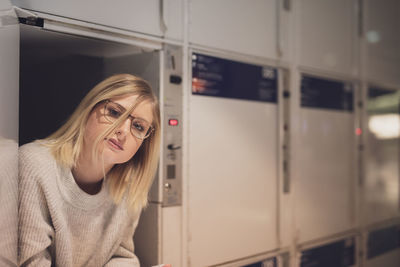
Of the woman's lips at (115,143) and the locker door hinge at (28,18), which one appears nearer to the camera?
the locker door hinge at (28,18)

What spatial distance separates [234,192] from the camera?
301cm

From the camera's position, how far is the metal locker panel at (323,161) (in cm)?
357

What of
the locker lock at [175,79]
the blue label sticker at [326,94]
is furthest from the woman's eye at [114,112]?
the blue label sticker at [326,94]

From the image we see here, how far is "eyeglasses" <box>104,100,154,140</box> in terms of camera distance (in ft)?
7.38

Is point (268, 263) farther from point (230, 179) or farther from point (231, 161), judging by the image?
point (231, 161)

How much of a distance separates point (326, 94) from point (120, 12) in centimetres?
223

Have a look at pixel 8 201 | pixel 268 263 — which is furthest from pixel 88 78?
pixel 268 263

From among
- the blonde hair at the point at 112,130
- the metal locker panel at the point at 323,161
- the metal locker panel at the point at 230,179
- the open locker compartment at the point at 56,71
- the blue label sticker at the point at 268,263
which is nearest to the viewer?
the open locker compartment at the point at 56,71

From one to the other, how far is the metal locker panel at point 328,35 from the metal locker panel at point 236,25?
0.40 meters

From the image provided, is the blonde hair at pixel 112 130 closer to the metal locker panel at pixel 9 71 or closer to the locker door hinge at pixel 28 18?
the metal locker panel at pixel 9 71

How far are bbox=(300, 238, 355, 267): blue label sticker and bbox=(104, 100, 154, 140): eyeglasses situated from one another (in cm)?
194

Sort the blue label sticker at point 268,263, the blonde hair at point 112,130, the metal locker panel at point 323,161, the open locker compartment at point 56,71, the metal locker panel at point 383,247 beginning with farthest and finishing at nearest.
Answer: the metal locker panel at point 383,247 < the metal locker panel at point 323,161 < the blue label sticker at point 268,263 < the blonde hair at point 112,130 < the open locker compartment at point 56,71

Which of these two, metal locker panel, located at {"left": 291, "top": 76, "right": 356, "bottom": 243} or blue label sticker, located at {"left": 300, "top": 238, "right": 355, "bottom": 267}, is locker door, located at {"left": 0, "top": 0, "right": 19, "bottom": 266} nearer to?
metal locker panel, located at {"left": 291, "top": 76, "right": 356, "bottom": 243}

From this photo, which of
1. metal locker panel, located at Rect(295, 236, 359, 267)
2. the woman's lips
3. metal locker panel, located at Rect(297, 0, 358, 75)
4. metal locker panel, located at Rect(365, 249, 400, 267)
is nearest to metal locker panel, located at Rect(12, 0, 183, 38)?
the woman's lips
